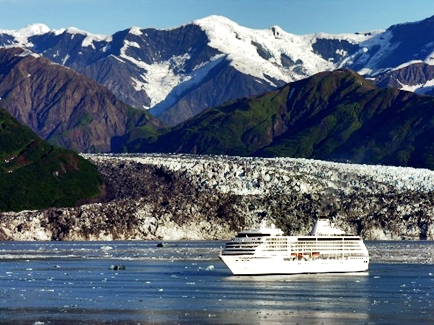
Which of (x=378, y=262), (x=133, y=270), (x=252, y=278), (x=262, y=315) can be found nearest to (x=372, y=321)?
(x=262, y=315)

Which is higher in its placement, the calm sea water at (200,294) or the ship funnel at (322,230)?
the ship funnel at (322,230)

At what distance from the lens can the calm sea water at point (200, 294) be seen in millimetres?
94375

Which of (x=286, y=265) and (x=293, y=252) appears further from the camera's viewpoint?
(x=286, y=265)

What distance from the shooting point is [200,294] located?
Answer: 373 feet

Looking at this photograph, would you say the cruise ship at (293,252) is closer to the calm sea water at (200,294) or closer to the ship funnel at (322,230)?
the ship funnel at (322,230)

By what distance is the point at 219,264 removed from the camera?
15962 cm

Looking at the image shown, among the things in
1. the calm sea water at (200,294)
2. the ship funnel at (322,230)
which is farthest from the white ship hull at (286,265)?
the ship funnel at (322,230)

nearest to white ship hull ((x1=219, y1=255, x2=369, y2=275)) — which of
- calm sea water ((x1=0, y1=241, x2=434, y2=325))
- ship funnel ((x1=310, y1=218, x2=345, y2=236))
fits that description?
calm sea water ((x1=0, y1=241, x2=434, y2=325))

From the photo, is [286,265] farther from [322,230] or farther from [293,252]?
[322,230]

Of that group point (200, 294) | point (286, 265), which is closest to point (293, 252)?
point (286, 265)

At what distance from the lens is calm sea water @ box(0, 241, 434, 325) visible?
94.4 m

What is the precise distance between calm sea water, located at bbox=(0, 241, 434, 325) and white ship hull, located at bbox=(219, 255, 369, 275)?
1178 mm

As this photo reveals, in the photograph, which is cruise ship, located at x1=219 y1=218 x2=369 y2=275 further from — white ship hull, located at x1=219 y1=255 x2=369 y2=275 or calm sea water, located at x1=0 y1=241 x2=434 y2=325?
calm sea water, located at x1=0 y1=241 x2=434 y2=325

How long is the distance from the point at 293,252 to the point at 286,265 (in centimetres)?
155
